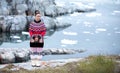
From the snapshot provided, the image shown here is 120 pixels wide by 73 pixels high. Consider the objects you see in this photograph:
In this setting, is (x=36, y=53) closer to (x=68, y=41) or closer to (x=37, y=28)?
(x=37, y=28)

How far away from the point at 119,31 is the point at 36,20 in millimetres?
26990

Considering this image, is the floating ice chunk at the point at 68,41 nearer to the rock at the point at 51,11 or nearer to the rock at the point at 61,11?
the rock at the point at 51,11

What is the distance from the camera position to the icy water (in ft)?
90.1

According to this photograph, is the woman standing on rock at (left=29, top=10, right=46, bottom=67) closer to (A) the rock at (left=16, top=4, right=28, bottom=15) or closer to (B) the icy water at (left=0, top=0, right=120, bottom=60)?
(B) the icy water at (left=0, top=0, right=120, bottom=60)

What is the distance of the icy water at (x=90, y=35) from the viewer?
27.5 meters

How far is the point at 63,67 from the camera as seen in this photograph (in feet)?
32.9

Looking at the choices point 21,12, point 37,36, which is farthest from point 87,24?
point 37,36

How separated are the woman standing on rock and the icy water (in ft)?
31.9

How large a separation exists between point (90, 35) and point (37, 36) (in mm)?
23605

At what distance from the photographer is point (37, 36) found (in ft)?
33.9

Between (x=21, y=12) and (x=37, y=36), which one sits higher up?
(x=37, y=36)

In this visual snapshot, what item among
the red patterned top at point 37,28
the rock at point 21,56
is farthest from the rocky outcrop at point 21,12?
the red patterned top at point 37,28

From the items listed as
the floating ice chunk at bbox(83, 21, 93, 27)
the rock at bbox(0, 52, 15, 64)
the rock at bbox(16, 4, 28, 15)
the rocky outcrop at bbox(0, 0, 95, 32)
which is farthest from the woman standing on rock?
the rock at bbox(16, 4, 28, 15)

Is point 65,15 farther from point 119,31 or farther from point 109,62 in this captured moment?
point 109,62
